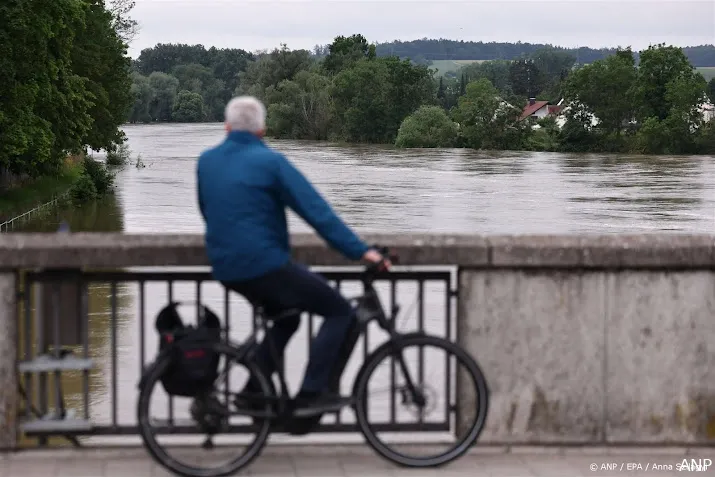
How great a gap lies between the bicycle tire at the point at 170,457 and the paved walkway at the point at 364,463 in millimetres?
134

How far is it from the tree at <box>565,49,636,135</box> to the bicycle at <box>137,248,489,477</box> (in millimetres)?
125297

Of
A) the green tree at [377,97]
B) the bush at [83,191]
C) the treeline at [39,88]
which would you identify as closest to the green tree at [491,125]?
the green tree at [377,97]

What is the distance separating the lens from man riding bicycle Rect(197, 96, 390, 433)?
5.34 meters

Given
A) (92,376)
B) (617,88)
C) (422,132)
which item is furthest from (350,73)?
(92,376)

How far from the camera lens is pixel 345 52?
16612cm

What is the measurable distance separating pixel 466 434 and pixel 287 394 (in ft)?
2.60

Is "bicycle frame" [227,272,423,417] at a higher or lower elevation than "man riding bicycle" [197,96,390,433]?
lower

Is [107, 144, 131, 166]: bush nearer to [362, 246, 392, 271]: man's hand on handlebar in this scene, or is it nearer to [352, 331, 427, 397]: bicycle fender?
[352, 331, 427, 397]: bicycle fender

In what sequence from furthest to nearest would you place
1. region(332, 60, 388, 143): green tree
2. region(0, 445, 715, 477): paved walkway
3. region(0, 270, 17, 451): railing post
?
1. region(332, 60, 388, 143): green tree
2. region(0, 270, 17, 451): railing post
3. region(0, 445, 715, 477): paved walkway

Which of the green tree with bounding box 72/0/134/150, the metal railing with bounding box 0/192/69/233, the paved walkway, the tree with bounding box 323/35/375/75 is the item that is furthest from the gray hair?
the tree with bounding box 323/35/375/75

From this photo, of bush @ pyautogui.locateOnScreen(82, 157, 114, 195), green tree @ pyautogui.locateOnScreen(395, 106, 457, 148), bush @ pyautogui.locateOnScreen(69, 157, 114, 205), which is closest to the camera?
bush @ pyautogui.locateOnScreen(69, 157, 114, 205)

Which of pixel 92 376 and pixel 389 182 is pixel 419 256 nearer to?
pixel 92 376

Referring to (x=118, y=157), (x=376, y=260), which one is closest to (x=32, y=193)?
(x=118, y=157)

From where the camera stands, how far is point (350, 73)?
146 meters
